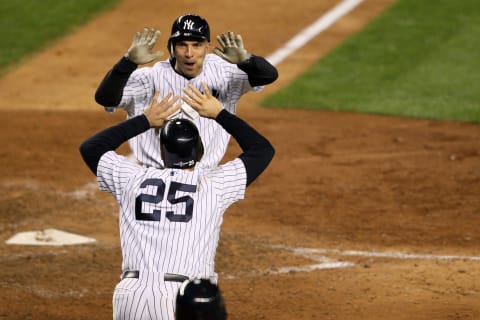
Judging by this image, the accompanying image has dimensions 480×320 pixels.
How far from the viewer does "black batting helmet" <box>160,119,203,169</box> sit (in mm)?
5484

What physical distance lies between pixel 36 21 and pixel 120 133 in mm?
12153

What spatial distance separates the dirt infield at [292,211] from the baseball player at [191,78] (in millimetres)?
1425

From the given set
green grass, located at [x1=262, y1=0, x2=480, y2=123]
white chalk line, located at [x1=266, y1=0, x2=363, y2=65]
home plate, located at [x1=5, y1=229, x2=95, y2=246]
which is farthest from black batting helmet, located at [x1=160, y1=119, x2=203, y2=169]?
white chalk line, located at [x1=266, y1=0, x2=363, y2=65]

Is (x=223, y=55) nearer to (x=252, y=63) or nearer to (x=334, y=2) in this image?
(x=252, y=63)

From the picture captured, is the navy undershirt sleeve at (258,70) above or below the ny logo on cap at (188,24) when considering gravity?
below

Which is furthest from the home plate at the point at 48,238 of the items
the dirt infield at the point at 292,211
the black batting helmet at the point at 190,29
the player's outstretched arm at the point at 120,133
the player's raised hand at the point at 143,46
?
the player's outstretched arm at the point at 120,133

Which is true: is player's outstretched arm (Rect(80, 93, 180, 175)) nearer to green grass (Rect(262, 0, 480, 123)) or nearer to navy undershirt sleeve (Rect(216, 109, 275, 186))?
navy undershirt sleeve (Rect(216, 109, 275, 186))

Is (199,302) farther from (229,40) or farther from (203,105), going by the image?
(229,40)

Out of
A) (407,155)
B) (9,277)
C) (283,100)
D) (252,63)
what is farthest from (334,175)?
(252,63)

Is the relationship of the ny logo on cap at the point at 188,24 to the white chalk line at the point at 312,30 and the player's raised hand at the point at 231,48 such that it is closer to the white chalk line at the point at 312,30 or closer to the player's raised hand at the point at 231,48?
the player's raised hand at the point at 231,48

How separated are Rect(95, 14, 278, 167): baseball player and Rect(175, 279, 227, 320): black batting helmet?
264cm

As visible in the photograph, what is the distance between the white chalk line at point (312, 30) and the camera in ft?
52.8

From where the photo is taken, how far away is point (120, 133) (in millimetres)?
5863

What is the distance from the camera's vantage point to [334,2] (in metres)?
18.3
